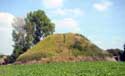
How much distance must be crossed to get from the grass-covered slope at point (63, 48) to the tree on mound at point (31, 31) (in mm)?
15779

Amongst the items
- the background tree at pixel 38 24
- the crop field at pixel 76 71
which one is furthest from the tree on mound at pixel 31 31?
the crop field at pixel 76 71

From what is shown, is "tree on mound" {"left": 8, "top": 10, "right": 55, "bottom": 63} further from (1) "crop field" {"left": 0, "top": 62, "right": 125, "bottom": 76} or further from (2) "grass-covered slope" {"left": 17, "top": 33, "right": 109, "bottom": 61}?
(1) "crop field" {"left": 0, "top": 62, "right": 125, "bottom": 76}

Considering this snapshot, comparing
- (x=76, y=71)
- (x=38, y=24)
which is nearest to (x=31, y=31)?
(x=38, y=24)

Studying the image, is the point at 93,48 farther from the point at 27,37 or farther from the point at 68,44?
the point at 27,37

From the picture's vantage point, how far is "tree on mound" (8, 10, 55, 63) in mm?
88938

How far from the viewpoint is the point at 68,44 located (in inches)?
2800

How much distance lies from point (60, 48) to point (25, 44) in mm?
21721

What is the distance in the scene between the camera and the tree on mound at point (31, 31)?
3501 inches

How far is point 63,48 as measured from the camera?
227 ft

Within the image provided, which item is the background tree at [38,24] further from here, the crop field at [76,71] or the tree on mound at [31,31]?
the crop field at [76,71]

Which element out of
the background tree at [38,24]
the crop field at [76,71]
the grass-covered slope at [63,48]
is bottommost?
the crop field at [76,71]

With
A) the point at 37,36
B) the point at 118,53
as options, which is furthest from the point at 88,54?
the point at 37,36

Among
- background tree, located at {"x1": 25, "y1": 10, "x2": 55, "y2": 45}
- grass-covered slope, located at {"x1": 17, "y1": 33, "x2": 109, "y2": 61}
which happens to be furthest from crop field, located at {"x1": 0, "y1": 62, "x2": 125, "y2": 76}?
background tree, located at {"x1": 25, "y1": 10, "x2": 55, "y2": 45}

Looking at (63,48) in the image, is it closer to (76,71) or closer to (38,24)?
(38,24)
